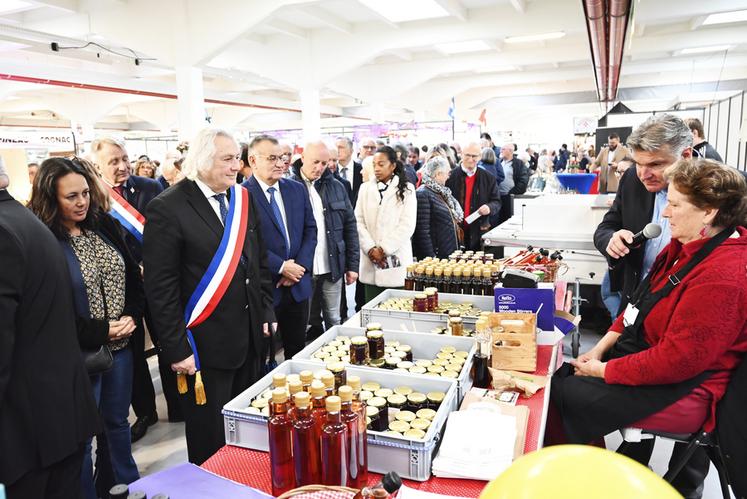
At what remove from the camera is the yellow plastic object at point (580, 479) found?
604mm

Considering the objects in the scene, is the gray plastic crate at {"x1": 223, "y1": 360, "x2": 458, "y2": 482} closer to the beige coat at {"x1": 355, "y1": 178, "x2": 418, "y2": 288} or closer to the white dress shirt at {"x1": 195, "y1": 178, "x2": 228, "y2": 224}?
the white dress shirt at {"x1": 195, "y1": 178, "x2": 228, "y2": 224}

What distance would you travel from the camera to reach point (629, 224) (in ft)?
8.91

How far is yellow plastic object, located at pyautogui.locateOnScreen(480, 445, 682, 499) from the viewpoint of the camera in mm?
604

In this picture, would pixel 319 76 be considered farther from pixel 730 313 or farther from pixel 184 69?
pixel 730 313

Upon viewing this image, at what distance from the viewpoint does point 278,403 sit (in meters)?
1.32

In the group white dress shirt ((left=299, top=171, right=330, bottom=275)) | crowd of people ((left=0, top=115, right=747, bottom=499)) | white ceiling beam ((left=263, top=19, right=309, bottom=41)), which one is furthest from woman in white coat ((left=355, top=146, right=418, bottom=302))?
white ceiling beam ((left=263, top=19, right=309, bottom=41))

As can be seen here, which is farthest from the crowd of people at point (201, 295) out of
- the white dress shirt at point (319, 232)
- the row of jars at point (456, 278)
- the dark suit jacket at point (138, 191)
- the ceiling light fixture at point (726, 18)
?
the ceiling light fixture at point (726, 18)

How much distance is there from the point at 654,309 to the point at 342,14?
7646mm

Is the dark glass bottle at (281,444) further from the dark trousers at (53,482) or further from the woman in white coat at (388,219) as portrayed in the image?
the woman in white coat at (388,219)

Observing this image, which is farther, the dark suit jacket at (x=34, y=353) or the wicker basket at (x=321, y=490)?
the dark suit jacket at (x=34, y=353)

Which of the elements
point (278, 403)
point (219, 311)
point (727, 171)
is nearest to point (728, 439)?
point (727, 171)

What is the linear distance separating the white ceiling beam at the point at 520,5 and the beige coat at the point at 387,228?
4.65m

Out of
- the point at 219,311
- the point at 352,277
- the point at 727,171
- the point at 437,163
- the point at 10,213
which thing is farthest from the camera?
the point at 437,163

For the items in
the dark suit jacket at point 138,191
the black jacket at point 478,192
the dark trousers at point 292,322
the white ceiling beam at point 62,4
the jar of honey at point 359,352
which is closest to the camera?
the jar of honey at point 359,352
